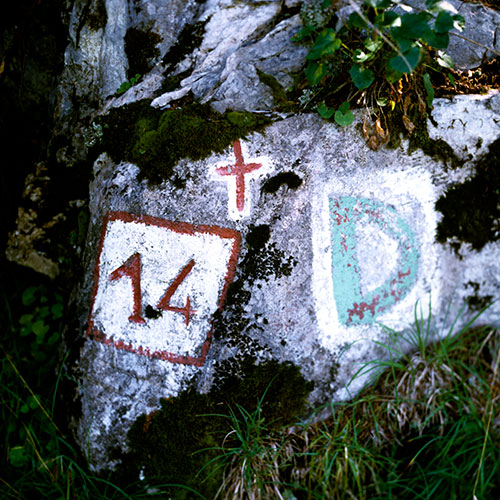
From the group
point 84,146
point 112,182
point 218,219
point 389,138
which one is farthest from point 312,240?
point 84,146

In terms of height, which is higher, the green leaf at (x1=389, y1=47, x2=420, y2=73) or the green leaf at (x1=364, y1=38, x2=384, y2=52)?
the green leaf at (x1=364, y1=38, x2=384, y2=52)

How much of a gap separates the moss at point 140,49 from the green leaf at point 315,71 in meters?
0.90

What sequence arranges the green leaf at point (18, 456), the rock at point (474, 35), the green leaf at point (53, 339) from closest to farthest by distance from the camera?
the rock at point (474, 35) → the green leaf at point (18, 456) → the green leaf at point (53, 339)

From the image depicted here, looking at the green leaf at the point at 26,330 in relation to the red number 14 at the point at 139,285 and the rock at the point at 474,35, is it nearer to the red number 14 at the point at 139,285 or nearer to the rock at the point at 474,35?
the red number 14 at the point at 139,285

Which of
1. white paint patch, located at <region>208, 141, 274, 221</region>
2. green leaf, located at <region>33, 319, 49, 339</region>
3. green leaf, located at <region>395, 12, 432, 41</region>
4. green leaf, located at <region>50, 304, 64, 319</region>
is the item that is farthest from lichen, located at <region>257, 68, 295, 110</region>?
green leaf, located at <region>33, 319, 49, 339</region>

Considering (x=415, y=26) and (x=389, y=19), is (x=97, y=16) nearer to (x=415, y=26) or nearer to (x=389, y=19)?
(x=389, y=19)

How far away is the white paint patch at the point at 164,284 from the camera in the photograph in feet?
5.62

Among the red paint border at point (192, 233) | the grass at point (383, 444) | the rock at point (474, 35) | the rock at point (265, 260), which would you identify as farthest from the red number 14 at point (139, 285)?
the rock at point (474, 35)

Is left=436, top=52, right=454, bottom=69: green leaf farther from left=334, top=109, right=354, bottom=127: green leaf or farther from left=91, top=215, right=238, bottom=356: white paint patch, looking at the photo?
left=91, top=215, right=238, bottom=356: white paint patch

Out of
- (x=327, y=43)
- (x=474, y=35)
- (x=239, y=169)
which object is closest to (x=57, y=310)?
(x=239, y=169)

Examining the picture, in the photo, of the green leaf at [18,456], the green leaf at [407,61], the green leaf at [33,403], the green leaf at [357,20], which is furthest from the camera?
the green leaf at [33,403]

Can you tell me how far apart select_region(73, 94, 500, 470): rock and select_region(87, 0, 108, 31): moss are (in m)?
1.00

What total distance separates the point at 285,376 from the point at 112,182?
120cm

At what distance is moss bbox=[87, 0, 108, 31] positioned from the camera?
2084 millimetres
